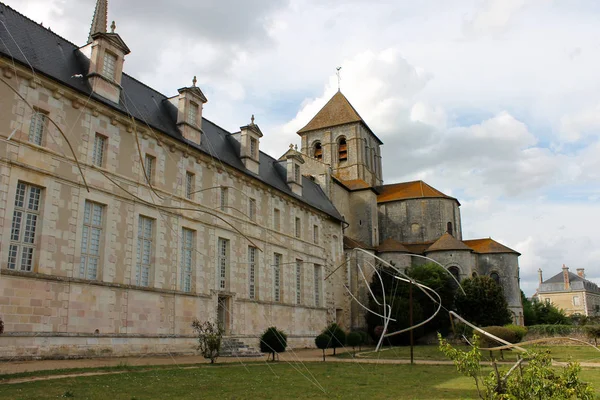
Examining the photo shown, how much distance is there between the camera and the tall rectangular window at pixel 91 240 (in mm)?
17219

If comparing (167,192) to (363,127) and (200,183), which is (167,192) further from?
(363,127)

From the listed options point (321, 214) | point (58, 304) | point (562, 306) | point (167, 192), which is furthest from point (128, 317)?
point (562, 306)

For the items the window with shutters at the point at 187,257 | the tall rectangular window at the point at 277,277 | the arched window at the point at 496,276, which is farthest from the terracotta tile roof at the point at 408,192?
the window with shutters at the point at 187,257

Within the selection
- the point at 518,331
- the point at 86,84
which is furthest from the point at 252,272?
the point at 518,331

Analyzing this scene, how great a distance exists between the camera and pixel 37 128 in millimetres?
16391

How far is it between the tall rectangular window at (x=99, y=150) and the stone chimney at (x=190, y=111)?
15.5ft

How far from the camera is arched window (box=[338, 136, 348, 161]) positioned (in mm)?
53344

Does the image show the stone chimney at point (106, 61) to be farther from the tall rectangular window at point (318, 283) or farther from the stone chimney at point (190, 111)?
the tall rectangular window at point (318, 283)

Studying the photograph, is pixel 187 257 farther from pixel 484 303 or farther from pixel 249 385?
pixel 484 303

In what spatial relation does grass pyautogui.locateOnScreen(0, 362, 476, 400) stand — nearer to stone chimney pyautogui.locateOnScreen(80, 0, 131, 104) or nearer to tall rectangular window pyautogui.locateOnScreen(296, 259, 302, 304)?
stone chimney pyautogui.locateOnScreen(80, 0, 131, 104)

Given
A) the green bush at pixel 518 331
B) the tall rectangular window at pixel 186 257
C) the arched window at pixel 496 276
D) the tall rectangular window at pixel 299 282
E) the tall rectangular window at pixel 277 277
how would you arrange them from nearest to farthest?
1. the tall rectangular window at pixel 186 257
2. the green bush at pixel 518 331
3. the tall rectangular window at pixel 277 277
4. the tall rectangular window at pixel 299 282
5. the arched window at pixel 496 276

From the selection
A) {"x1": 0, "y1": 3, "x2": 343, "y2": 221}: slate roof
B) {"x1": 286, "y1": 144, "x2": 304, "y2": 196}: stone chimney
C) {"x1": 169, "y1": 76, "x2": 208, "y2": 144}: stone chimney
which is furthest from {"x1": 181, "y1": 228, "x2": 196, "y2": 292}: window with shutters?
{"x1": 286, "y1": 144, "x2": 304, "y2": 196}: stone chimney

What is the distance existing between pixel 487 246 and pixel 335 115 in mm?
20684

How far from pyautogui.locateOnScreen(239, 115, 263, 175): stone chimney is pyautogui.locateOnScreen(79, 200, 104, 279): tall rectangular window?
10.6 metres
